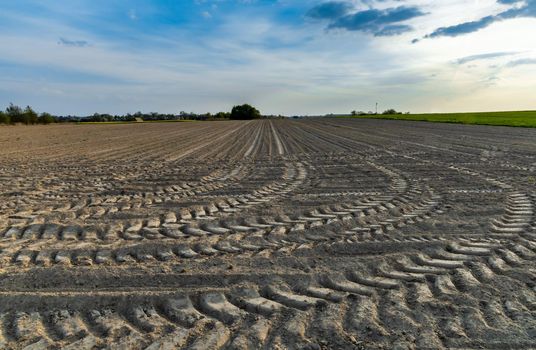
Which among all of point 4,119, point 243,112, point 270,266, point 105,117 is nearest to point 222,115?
point 243,112

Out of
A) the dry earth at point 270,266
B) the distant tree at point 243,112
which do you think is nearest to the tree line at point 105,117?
the distant tree at point 243,112

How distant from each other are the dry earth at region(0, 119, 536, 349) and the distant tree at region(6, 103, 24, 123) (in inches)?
3363

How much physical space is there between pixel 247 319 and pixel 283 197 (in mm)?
4427

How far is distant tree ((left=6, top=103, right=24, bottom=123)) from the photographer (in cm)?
7906

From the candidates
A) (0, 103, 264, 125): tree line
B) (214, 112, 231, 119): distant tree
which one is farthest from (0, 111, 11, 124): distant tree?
(214, 112, 231, 119): distant tree

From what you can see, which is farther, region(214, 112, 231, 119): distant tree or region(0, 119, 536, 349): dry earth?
region(214, 112, 231, 119): distant tree

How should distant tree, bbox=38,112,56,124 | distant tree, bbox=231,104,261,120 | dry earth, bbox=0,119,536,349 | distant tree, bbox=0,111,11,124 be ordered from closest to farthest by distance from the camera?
dry earth, bbox=0,119,536,349 → distant tree, bbox=0,111,11,124 → distant tree, bbox=38,112,56,124 → distant tree, bbox=231,104,261,120

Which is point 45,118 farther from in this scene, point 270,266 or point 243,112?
point 270,266

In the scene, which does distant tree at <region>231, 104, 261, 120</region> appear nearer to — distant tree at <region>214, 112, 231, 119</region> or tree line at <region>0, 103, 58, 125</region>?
distant tree at <region>214, 112, 231, 119</region>

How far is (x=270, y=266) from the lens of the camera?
4.13 metres

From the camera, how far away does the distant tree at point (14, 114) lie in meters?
79.1

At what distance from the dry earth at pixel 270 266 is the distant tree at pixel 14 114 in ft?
280

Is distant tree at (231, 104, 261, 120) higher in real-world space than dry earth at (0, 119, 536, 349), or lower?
higher

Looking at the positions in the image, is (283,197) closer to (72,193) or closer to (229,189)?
(229,189)
